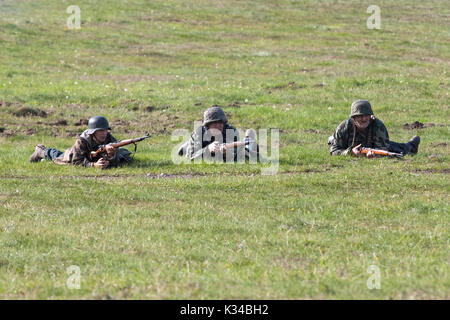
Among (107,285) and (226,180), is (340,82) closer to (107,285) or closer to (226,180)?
(226,180)

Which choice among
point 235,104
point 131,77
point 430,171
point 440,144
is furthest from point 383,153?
point 131,77

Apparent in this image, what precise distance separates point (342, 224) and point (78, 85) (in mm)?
17847

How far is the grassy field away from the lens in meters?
6.96

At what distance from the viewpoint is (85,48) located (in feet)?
113

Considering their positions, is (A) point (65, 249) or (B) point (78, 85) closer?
(A) point (65, 249)

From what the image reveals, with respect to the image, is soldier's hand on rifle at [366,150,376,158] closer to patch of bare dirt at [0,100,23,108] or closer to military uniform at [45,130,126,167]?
military uniform at [45,130,126,167]

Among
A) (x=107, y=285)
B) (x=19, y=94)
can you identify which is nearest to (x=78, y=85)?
(x=19, y=94)

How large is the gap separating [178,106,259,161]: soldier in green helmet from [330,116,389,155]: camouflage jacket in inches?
70.6

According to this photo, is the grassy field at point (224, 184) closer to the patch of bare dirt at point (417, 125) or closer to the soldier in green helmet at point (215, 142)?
the patch of bare dirt at point (417, 125)

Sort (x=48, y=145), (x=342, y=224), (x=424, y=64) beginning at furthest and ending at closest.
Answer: (x=424, y=64) → (x=48, y=145) → (x=342, y=224)

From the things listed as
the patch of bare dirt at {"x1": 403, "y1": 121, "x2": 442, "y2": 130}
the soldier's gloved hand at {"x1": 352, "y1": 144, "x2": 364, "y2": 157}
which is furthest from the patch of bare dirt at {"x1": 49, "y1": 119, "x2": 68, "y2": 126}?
the patch of bare dirt at {"x1": 403, "y1": 121, "x2": 442, "y2": 130}

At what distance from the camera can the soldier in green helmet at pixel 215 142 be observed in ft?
46.7

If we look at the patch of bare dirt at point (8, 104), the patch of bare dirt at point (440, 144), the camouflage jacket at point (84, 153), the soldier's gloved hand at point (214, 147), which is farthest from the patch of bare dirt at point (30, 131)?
the patch of bare dirt at point (440, 144)

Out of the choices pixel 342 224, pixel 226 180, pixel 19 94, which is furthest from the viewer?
pixel 19 94
